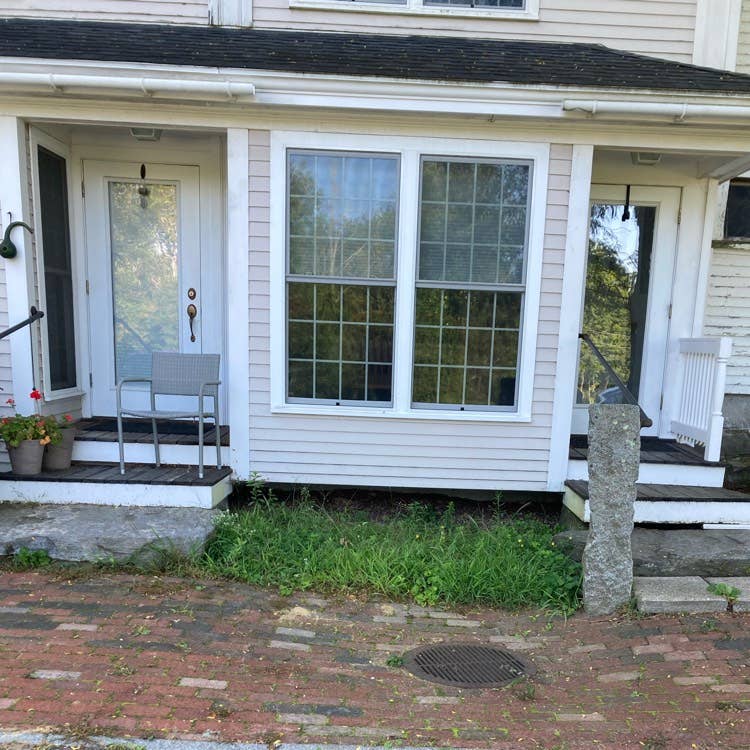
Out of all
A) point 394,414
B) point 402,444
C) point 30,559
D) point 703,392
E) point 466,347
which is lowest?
point 30,559

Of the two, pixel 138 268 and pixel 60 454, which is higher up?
pixel 138 268

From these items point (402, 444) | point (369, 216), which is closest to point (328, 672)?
point (402, 444)

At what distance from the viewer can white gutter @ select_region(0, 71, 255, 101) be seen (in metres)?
3.40

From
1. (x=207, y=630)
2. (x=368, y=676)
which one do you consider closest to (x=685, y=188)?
(x=368, y=676)

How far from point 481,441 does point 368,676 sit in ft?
6.69

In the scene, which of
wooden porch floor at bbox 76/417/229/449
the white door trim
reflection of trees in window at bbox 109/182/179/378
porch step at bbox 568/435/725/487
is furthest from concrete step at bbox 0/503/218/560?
porch step at bbox 568/435/725/487

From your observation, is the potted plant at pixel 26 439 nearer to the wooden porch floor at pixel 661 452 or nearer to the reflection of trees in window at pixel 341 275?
the reflection of trees in window at pixel 341 275

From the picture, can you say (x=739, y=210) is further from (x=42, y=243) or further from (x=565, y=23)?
(x=42, y=243)

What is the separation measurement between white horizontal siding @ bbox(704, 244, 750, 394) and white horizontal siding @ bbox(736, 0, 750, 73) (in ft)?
5.25

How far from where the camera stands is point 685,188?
4.57m

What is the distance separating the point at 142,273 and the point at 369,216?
2.19m

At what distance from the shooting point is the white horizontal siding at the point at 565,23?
4.41 m

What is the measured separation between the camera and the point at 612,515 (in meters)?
2.94

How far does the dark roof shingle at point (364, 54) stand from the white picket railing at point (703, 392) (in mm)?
1821
